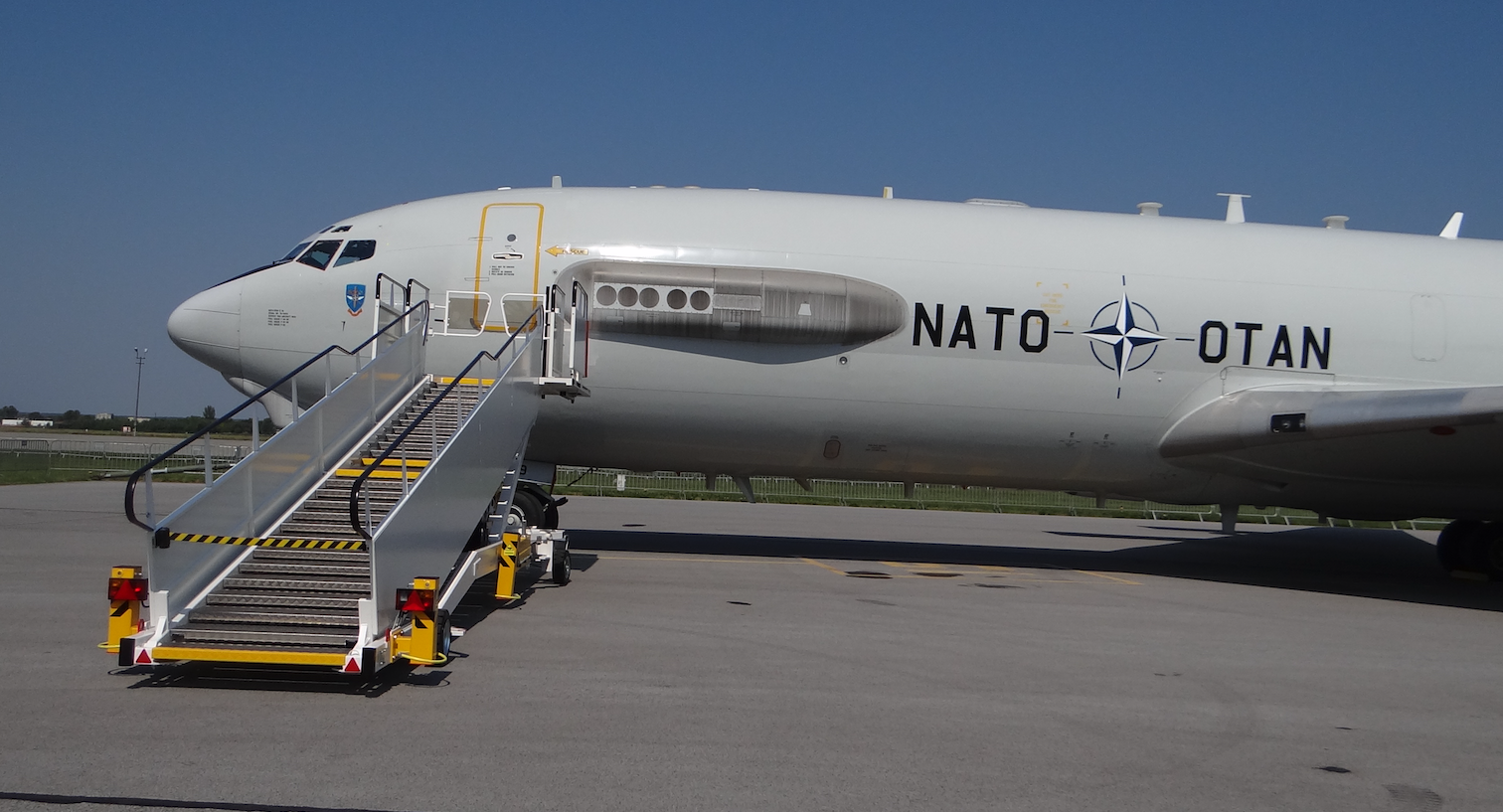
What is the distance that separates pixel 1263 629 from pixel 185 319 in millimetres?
13988

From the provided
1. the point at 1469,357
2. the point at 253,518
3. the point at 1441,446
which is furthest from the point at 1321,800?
the point at 1469,357

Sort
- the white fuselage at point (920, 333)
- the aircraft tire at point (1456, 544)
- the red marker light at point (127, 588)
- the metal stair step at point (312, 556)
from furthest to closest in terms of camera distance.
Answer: the aircraft tire at point (1456, 544)
the white fuselage at point (920, 333)
the metal stair step at point (312, 556)
the red marker light at point (127, 588)

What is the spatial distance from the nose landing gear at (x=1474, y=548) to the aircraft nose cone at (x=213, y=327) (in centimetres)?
1847

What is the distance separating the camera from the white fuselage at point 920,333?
45.3 feet

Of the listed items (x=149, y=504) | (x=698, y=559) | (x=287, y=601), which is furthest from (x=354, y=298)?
(x=287, y=601)

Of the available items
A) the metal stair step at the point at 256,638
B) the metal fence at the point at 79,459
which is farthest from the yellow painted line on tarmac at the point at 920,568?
the metal fence at the point at 79,459

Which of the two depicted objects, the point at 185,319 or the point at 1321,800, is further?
the point at 185,319

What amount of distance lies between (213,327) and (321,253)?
5.69 ft

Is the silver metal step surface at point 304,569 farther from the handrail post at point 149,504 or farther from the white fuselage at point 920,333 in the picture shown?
the white fuselage at point 920,333

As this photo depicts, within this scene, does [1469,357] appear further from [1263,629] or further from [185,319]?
[185,319]

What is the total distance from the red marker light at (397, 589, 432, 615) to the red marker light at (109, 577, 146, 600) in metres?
1.69

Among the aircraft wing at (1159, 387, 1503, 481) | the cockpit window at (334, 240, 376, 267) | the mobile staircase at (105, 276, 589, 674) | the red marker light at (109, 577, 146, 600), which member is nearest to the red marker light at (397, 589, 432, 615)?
the mobile staircase at (105, 276, 589, 674)

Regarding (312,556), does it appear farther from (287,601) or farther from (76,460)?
(76,460)

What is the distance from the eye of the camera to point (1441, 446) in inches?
532
